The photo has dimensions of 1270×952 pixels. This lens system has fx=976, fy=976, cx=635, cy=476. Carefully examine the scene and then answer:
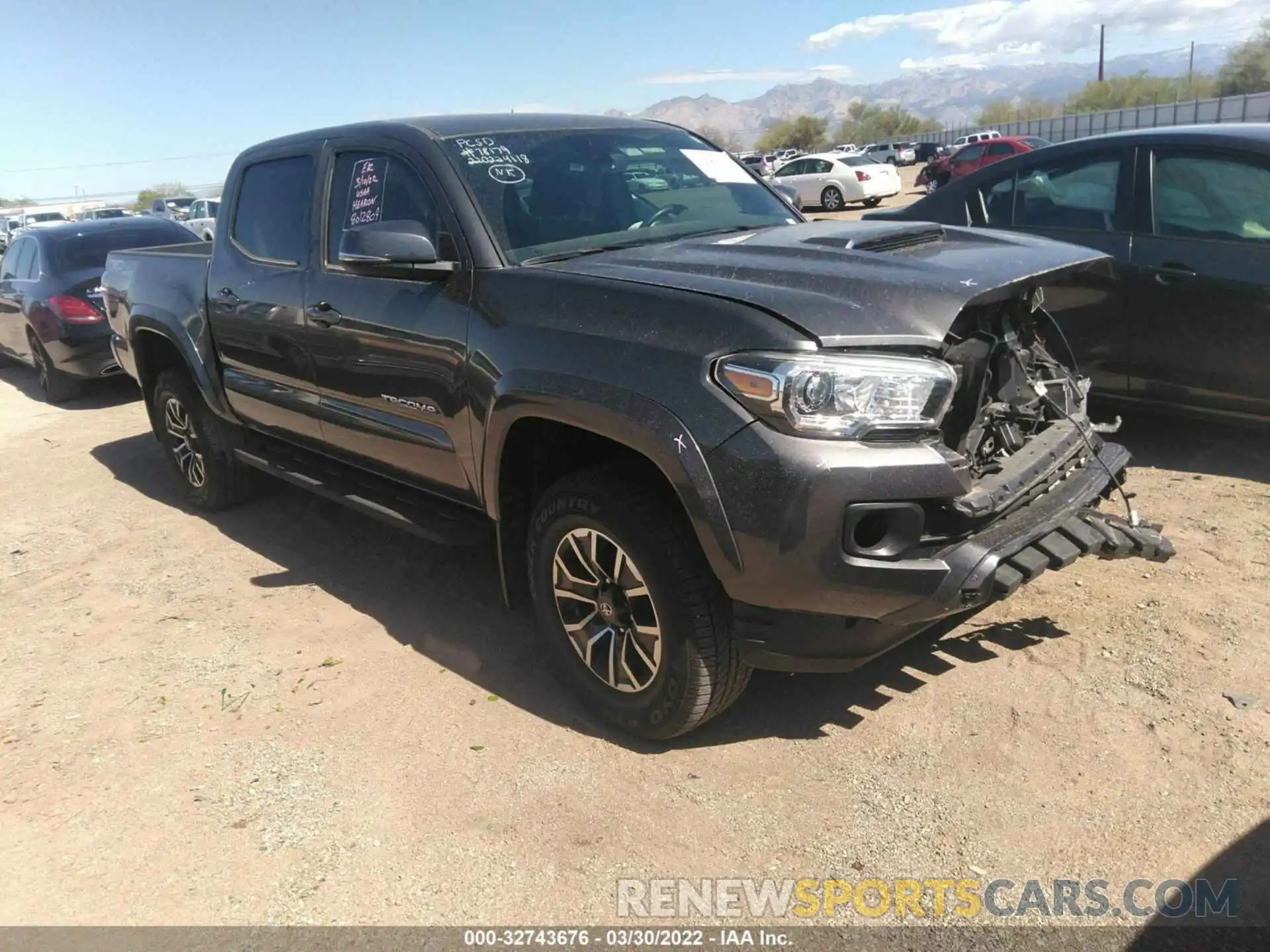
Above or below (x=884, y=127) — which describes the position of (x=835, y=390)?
above

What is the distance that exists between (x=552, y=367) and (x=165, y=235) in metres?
8.89

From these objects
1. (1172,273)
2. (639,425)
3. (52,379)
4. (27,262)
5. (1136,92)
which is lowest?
(52,379)

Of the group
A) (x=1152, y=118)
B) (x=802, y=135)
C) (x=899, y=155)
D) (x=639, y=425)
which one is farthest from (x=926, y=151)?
(x=639, y=425)

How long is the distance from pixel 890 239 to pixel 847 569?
134 cm

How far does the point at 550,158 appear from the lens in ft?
12.9

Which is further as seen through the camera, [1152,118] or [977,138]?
[977,138]

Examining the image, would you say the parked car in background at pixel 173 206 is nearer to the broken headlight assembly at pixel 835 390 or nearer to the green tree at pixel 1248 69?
the broken headlight assembly at pixel 835 390

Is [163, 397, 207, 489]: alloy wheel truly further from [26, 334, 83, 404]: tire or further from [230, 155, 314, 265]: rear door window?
[26, 334, 83, 404]: tire

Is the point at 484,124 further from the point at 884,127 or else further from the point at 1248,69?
the point at 884,127

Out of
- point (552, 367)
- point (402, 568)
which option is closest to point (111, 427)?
point (402, 568)

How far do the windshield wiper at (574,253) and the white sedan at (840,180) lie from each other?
76.0ft

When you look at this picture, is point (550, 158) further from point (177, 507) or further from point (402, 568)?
point (177, 507)

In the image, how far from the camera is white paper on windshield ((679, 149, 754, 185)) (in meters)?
4.38

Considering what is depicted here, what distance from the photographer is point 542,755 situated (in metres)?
3.31
